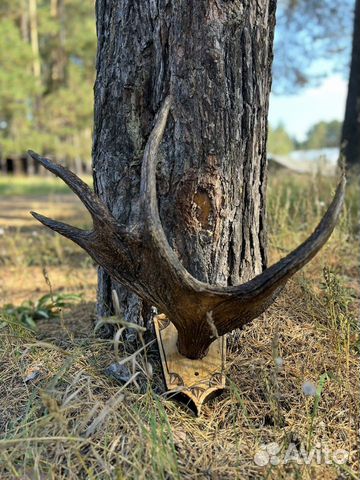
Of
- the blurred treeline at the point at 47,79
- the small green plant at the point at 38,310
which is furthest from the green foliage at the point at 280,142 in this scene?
the small green plant at the point at 38,310

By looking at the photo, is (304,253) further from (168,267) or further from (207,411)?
(207,411)

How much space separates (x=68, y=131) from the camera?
21594mm

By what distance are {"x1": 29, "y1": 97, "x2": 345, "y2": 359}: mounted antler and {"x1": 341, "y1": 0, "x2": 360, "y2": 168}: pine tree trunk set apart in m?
4.84

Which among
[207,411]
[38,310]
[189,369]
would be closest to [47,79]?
[38,310]

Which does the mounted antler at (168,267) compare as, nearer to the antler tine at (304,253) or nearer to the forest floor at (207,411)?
the antler tine at (304,253)

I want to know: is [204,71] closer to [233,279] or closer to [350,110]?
[233,279]

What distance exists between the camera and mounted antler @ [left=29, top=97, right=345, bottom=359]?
1290 millimetres

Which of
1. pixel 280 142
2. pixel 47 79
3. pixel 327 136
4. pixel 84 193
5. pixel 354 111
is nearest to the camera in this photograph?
pixel 84 193

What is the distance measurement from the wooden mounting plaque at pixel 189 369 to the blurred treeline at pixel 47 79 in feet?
55.4

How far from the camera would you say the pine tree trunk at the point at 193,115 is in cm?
156

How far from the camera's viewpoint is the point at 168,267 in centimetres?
133

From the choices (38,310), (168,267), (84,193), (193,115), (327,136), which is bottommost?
(38,310)

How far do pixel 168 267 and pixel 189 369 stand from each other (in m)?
0.47

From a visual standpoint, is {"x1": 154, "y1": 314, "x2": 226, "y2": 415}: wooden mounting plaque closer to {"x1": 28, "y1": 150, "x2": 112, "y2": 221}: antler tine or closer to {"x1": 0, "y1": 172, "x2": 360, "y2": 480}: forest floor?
{"x1": 0, "y1": 172, "x2": 360, "y2": 480}: forest floor
